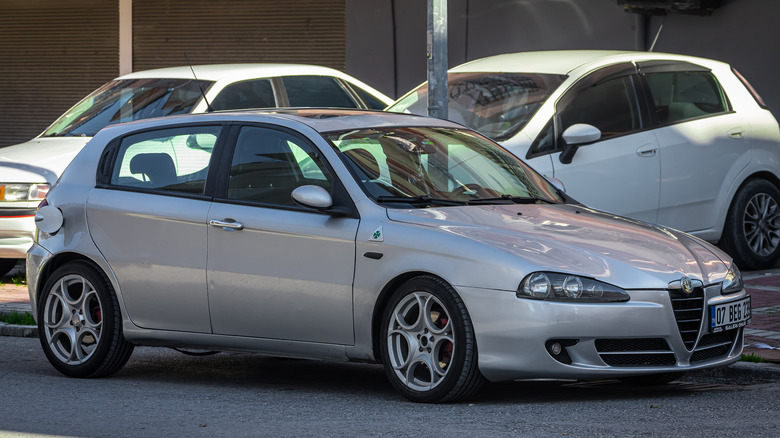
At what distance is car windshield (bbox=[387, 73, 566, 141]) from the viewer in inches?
411

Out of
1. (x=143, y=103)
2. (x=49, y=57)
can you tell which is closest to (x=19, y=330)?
(x=143, y=103)

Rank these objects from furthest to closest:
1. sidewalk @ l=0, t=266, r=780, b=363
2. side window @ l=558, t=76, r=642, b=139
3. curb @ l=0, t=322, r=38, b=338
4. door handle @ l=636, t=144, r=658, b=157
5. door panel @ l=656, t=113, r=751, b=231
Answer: door panel @ l=656, t=113, r=751, b=231, door handle @ l=636, t=144, r=658, b=157, side window @ l=558, t=76, r=642, b=139, curb @ l=0, t=322, r=38, b=338, sidewalk @ l=0, t=266, r=780, b=363

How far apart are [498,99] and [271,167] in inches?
145

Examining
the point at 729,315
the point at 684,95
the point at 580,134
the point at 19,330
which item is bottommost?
the point at 19,330

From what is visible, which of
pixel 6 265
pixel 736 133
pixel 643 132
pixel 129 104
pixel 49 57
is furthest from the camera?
pixel 49 57

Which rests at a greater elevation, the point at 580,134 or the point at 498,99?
the point at 498,99

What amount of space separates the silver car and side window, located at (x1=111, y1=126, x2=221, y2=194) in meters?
0.01

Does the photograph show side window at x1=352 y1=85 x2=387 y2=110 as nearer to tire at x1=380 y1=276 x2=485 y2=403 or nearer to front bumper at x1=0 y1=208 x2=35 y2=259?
front bumper at x1=0 y1=208 x2=35 y2=259

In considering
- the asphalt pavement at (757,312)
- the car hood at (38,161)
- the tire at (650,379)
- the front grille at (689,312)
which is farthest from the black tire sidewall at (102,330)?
the car hood at (38,161)

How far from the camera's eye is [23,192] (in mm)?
11414

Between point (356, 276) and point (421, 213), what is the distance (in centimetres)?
46

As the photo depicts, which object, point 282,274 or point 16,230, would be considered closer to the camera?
point 282,274

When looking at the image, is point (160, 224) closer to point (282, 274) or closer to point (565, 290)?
point (282, 274)

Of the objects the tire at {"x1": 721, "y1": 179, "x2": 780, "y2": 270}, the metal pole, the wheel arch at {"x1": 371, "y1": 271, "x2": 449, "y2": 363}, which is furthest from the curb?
the tire at {"x1": 721, "y1": 179, "x2": 780, "y2": 270}
